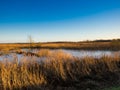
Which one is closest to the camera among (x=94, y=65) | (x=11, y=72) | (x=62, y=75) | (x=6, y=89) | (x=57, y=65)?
(x=6, y=89)

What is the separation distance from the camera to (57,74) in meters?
7.34

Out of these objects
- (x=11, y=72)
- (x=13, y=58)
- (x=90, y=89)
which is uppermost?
(x=13, y=58)

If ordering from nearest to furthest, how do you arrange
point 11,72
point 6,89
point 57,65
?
point 6,89 → point 11,72 → point 57,65

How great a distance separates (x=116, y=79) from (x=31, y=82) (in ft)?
12.1

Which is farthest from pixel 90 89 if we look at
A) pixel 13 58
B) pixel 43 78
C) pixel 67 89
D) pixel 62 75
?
pixel 13 58

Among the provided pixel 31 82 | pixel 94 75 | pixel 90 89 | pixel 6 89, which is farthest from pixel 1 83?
pixel 94 75

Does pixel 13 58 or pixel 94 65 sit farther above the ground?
pixel 13 58

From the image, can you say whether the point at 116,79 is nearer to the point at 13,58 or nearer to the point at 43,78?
the point at 43,78

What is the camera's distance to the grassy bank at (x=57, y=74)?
6.35 meters

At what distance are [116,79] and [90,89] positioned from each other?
5.75 feet

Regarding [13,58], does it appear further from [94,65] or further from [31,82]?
[94,65]

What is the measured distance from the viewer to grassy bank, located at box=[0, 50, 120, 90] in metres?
6.35

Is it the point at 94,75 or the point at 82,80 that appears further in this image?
the point at 94,75

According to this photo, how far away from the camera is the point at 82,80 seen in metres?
7.50
